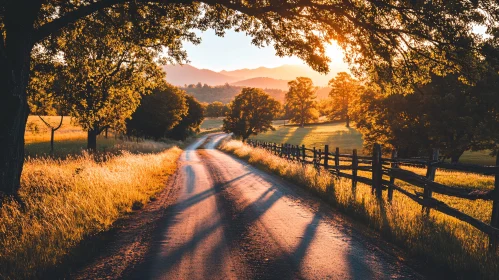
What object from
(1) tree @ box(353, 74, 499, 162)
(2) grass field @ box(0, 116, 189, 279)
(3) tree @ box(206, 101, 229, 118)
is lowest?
(2) grass field @ box(0, 116, 189, 279)

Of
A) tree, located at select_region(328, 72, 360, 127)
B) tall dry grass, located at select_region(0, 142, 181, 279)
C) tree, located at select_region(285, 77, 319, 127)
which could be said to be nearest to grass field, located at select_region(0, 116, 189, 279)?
tall dry grass, located at select_region(0, 142, 181, 279)

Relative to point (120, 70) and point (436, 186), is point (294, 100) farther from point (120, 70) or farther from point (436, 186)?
point (436, 186)

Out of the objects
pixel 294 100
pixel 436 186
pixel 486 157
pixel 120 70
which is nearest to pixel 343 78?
pixel 294 100

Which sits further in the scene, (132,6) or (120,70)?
(120,70)

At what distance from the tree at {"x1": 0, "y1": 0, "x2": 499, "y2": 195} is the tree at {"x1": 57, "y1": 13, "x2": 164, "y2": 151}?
605 millimetres

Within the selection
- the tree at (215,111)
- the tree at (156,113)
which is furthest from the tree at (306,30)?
the tree at (215,111)

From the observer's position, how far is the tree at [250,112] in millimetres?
56844

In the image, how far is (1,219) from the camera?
6.47 meters

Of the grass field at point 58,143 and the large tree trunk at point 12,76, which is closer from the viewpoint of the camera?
the large tree trunk at point 12,76

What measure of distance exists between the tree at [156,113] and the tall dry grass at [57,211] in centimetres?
3296

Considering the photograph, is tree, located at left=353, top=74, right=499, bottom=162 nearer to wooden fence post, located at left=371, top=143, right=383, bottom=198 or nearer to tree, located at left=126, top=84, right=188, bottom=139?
wooden fence post, located at left=371, top=143, right=383, bottom=198

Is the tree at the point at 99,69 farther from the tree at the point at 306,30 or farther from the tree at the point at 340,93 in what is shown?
the tree at the point at 340,93

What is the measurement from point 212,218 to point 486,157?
121 feet

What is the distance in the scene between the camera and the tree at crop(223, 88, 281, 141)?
56.8 m
